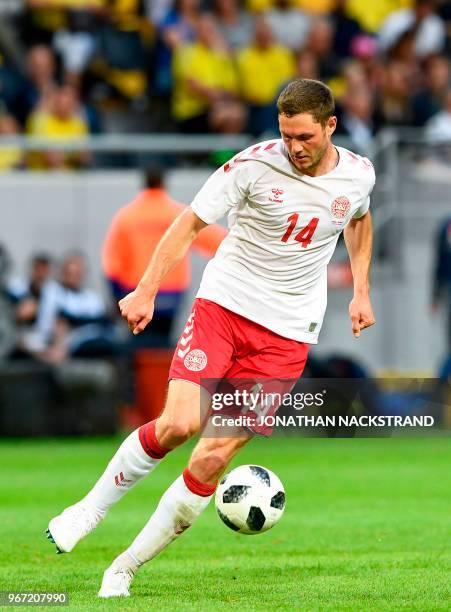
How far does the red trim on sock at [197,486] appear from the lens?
6.82 meters

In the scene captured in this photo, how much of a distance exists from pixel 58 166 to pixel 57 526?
11.0 meters

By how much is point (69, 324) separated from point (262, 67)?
4771 millimetres

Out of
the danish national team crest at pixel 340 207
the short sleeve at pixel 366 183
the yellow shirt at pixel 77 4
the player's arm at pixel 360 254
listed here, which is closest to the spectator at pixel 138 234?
the yellow shirt at pixel 77 4

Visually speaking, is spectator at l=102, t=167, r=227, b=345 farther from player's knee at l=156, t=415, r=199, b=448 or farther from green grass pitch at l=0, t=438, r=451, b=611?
player's knee at l=156, t=415, r=199, b=448

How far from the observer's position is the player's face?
22.1 ft

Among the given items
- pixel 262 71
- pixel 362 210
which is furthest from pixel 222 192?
pixel 262 71

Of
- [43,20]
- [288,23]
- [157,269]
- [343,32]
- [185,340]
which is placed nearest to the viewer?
[157,269]

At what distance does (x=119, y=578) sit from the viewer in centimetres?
679

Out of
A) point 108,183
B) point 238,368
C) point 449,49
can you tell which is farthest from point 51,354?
point 238,368

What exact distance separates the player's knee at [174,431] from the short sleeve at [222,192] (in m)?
0.96

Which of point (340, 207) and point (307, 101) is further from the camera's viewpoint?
point (340, 207)

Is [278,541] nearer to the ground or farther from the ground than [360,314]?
nearer to the ground

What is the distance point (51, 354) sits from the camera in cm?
1611

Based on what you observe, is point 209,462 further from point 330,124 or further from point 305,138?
point 330,124
